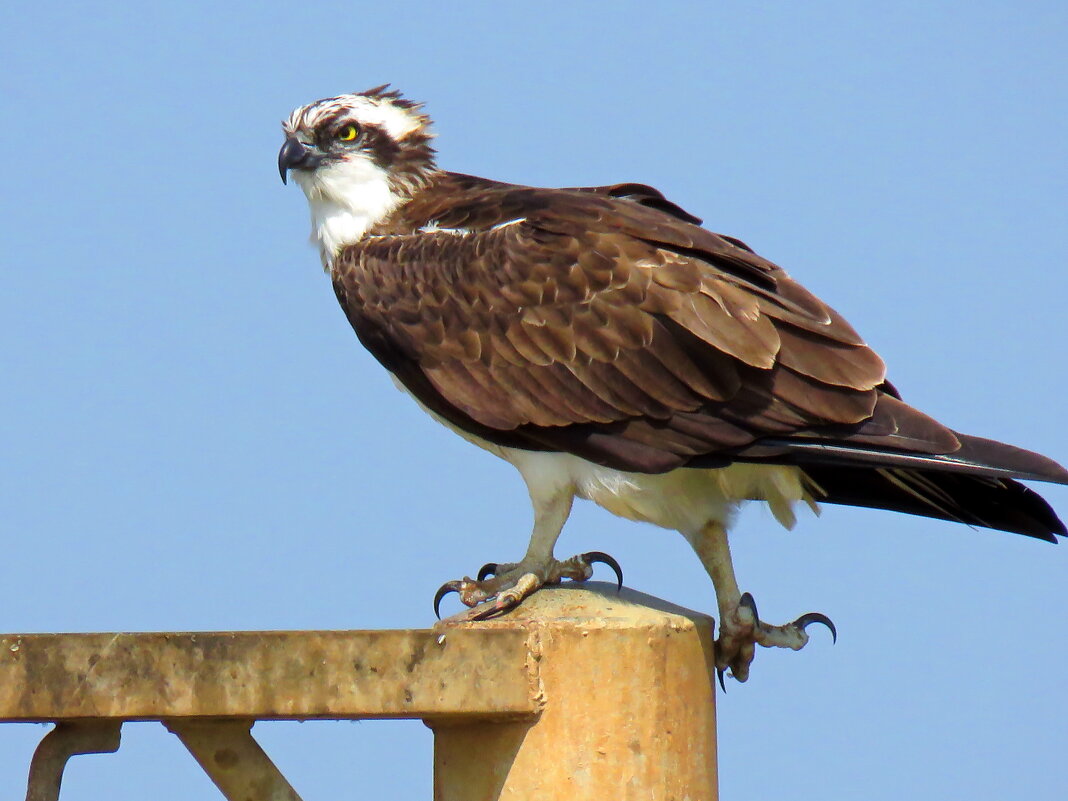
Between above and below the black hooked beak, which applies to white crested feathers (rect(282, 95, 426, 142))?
above

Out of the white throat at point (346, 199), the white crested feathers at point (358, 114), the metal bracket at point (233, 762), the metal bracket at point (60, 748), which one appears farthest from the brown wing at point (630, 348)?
the metal bracket at point (60, 748)

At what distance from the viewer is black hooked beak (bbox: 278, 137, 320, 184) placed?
642cm

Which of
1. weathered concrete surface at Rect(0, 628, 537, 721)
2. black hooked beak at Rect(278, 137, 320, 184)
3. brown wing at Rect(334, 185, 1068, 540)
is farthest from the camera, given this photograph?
black hooked beak at Rect(278, 137, 320, 184)

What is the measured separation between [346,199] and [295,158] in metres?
0.33

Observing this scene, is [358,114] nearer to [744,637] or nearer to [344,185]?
[344,185]

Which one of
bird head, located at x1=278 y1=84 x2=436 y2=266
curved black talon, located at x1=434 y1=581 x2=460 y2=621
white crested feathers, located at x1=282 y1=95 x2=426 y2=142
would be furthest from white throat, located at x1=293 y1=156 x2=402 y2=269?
curved black talon, located at x1=434 y1=581 x2=460 y2=621

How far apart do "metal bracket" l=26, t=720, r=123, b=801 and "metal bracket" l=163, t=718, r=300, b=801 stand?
0.19 meters

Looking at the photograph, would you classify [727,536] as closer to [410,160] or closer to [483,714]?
[483,714]

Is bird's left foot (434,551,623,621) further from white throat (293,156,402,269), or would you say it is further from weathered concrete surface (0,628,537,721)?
white throat (293,156,402,269)

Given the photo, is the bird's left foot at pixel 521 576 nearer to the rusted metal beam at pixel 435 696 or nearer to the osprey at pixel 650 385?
the osprey at pixel 650 385

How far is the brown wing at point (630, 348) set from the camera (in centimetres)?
516

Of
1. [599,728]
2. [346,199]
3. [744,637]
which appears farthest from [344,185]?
[599,728]

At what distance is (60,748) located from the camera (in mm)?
4043

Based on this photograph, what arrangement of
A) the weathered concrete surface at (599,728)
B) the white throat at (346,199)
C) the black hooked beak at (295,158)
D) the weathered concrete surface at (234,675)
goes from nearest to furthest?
1. the weathered concrete surface at (234,675)
2. the weathered concrete surface at (599,728)
3. the white throat at (346,199)
4. the black hooked beak at (295,158)
